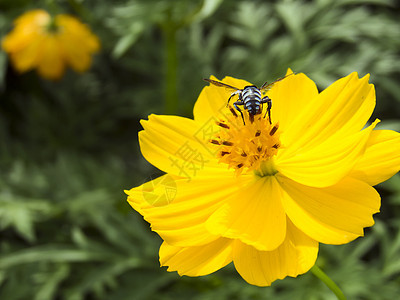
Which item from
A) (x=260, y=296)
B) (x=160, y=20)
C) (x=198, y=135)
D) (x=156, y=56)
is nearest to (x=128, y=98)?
(x=156, y=56)

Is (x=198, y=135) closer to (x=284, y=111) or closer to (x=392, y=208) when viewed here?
(x=284, y=111)

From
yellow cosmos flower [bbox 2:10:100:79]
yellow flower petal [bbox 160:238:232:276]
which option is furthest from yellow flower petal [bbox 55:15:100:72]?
yellow flower petal [bbox 160:238:232:276]

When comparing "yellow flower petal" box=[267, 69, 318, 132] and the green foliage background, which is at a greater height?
the green foliage background

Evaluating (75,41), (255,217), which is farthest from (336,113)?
(75,41)

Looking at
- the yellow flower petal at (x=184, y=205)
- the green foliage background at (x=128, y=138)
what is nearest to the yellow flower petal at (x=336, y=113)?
the yellow flower petal at (x=184, y=205)

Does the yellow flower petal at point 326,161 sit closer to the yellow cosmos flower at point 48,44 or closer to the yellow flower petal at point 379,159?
the yellow flower petal at point 379,159

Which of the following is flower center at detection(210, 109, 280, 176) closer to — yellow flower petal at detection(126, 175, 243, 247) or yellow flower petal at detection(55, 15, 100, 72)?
yellow flower petal at detection(126, 175, 243, 247)
